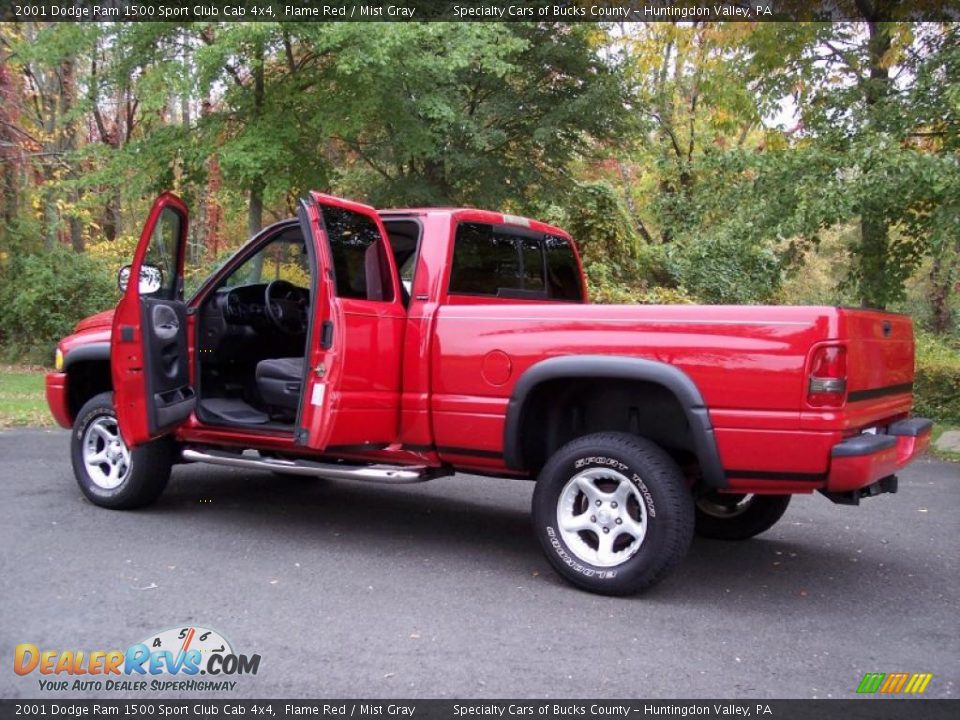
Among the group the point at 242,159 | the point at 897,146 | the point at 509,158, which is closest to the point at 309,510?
the point at 242,159

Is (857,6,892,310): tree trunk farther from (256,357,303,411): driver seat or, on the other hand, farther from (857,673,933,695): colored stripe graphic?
(857,673,933,695): colored stripe graphic

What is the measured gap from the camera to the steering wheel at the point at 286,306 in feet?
19.9

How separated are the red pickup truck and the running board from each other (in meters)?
0.02

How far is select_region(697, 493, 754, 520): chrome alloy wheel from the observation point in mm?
5547

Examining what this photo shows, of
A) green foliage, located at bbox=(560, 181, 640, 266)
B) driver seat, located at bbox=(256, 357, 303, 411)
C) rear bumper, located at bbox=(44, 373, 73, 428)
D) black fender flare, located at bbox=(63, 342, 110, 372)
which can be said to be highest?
green foliage, located at bbox=(560, 181, 640, 266)

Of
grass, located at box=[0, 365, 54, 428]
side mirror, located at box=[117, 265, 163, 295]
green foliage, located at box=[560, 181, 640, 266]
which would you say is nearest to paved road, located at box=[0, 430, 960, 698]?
side mirror, located at box=[117, 265, 163, 295]

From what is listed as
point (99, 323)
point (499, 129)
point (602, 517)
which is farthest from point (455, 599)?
point (499, 129)

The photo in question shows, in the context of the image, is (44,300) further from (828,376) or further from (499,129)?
(828,376)

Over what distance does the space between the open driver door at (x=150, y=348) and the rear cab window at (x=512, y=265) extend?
6.08 ft

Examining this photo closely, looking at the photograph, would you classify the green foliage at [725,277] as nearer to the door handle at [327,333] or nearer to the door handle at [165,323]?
the door handle at [165,323]

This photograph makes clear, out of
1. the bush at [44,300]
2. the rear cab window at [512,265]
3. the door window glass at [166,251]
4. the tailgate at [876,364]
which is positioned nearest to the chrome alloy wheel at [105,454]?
the door window glass at [166,251]

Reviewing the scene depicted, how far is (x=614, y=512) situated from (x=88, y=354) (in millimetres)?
3939

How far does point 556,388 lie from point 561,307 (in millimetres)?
473

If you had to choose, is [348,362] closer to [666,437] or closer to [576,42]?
[666,437]
